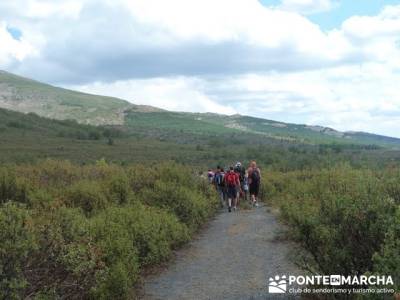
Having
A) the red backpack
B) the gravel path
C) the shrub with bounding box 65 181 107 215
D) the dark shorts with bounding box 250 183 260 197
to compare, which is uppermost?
the red backpack

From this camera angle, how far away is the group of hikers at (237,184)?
2122cm

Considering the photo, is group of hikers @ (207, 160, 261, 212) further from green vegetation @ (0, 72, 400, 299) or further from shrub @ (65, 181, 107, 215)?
shrub @ (65, 181, 107, 215)

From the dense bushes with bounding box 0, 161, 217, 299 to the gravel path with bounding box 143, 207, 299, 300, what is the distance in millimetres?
601

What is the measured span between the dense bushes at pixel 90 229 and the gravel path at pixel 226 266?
1.97ft

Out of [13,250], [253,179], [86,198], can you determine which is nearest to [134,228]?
[86,198]

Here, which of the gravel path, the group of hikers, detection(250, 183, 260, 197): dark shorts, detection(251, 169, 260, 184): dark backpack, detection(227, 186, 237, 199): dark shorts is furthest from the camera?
detection(250, 183, 260, 197): dark shorts

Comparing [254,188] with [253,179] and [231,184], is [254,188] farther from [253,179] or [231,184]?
[231,184]

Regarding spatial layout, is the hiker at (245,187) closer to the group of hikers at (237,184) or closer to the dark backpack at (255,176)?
the group of hikers at (237,184)

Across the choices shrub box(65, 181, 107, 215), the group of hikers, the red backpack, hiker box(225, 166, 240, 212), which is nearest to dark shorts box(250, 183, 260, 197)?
the group of hikers

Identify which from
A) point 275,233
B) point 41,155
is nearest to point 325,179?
point 275,233

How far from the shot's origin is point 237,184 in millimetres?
21469

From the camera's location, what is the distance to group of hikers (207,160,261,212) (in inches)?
835

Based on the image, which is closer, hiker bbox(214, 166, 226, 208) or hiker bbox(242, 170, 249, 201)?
hiker bbox(214, 166, 226, 208)

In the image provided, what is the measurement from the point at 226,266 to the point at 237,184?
31.6 ft
